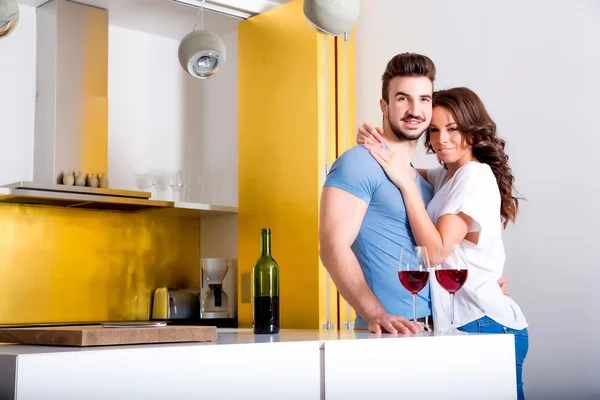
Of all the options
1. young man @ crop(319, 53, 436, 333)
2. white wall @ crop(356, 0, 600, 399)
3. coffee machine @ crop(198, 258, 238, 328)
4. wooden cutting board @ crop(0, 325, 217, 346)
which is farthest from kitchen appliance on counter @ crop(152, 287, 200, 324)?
wooden cutting board @ crop(0, 325, 217, 346)

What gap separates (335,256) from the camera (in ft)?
6.96

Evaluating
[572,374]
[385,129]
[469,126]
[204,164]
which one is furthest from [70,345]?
[204,164]

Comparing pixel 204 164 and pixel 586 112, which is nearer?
pixel 586 112

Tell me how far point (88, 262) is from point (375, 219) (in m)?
2.92

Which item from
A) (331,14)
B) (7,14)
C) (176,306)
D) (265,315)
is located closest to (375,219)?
(265,315)

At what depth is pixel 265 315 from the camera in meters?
1.95

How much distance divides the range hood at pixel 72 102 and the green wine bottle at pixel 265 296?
2.50 m

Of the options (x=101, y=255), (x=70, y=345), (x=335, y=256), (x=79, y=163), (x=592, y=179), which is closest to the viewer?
(x=70, y=345)

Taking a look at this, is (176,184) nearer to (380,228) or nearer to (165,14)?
(165,14)

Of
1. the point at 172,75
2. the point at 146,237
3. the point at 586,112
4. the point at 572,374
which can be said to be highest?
the point at 172,75

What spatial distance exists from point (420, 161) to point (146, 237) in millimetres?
1915

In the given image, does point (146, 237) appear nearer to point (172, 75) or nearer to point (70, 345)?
point (172, 75)

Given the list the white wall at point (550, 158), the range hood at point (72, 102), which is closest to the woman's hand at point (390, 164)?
the white wall at point (550, 158)

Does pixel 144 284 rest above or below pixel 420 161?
below
